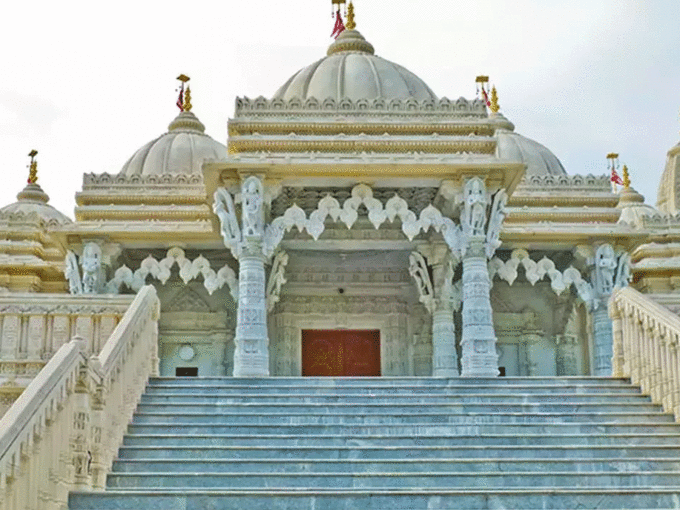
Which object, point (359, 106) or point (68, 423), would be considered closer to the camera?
point (68, 423)

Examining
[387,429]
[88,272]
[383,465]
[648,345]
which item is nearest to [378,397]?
[387,429]

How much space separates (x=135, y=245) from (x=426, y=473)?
42.9 ft

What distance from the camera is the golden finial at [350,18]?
26.0 metres

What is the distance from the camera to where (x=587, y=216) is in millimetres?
22859

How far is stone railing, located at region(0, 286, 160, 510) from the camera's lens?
7.75 m

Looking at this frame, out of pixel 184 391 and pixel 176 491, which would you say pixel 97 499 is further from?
pixel 184 391

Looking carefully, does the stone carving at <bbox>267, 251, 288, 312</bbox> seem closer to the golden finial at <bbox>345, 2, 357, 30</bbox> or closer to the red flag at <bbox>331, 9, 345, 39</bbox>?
the golden finial at <bbox>345, 2, 357, 30</bbox>

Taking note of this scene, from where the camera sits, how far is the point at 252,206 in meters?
17.5

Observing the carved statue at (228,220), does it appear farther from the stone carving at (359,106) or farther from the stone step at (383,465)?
the stone step at (383,465)

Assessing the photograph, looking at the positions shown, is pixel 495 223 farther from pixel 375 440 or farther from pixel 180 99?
pixel 180 99

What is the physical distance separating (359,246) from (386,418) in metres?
9.39

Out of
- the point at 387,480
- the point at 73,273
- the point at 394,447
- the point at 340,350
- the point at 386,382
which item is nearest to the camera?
the point at 387,480

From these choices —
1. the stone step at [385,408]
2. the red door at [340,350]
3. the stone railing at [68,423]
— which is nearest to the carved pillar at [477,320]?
the stone step at [385,408]

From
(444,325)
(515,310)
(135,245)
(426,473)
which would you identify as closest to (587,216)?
(515,310)
